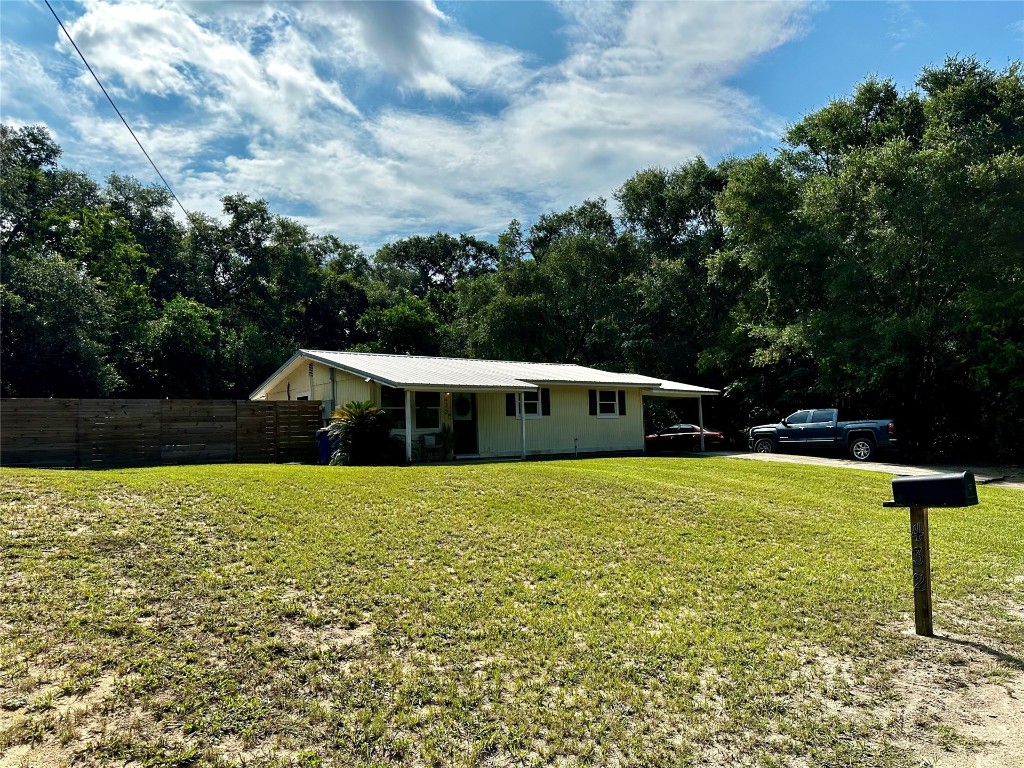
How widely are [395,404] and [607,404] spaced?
8092 mm

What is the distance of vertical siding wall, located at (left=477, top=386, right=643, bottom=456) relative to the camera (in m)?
19.1

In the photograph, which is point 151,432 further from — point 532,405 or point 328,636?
point 328,636

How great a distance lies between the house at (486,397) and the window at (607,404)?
0.12 ft

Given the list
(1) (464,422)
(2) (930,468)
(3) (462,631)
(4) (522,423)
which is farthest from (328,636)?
(2) (930,468)

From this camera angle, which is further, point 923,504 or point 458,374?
point 458,374

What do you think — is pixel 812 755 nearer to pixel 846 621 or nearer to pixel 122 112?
pixel 846 621

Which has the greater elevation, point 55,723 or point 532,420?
point 532,420

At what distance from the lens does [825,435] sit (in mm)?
20984

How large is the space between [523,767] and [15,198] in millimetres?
35838

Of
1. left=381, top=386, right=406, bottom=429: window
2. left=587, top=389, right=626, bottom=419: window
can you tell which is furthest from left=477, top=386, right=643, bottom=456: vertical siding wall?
left=381, top=386, right=406, bottom=429: window

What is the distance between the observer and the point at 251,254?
40.2 meters

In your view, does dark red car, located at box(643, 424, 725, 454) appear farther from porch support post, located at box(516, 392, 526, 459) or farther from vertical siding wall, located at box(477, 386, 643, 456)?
porch support post, located at box(516, 392, 526, 459)

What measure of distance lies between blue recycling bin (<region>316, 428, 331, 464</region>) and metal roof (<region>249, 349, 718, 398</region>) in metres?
1.80

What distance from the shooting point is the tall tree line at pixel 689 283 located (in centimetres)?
2019
